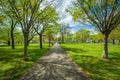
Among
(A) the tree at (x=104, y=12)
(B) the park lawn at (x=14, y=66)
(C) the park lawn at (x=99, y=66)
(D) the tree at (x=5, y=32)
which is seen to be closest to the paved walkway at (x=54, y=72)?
(B) the park lawn at (x=14, y=66)

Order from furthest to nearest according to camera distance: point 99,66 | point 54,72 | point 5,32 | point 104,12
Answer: point 5,32 → point 104,12 → point 99,66 → point 54,72

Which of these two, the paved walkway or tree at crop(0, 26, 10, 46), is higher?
tree at crop(0, 26, 10, 46)

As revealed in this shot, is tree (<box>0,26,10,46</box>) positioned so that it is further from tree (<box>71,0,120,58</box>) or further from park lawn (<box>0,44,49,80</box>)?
tree (<box>71,0,120,58</box>)

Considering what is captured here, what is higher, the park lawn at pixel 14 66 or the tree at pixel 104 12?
the tree at pixel 104 12

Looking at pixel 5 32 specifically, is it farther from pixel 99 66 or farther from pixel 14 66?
pixel 99 66

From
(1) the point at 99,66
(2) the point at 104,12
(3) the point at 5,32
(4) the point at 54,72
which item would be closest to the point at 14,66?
(4) the point at 54,72

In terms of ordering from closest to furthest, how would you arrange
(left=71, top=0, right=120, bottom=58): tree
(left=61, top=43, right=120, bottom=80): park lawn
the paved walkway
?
the paved walkway < (left=61, top=43, right=120, bottom=80): park lawn < (left=71, top=0, right=120, bottom=58): tree

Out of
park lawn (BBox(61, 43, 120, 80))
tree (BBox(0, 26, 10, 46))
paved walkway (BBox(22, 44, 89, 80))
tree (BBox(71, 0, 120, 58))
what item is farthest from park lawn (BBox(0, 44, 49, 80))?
tree (BBox(0, 26, 10, 46))

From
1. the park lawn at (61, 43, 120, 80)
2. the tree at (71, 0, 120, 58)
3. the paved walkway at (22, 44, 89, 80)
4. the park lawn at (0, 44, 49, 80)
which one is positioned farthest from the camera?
the tree at (71, 0, 120, 58)

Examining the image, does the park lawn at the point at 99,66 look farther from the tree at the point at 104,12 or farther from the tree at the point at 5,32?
the tree at the point at 5,32

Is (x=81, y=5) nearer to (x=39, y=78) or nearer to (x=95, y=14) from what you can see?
(x=95, y=14)

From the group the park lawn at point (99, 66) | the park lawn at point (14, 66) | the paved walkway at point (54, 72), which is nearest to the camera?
the paved walkway at point (54, 72)

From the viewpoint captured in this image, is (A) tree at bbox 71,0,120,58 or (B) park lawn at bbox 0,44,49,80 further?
(A) tree at bbox 71,0,120,58

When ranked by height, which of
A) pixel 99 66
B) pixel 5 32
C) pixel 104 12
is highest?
pixel 5 32
